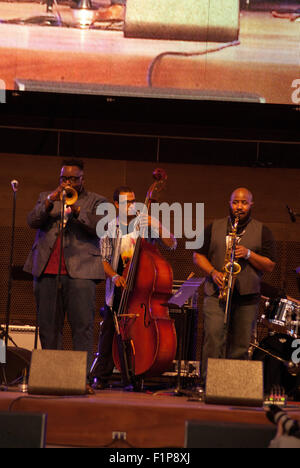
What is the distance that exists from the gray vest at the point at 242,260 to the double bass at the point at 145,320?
353mm

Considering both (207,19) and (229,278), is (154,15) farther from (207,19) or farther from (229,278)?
(229,278)

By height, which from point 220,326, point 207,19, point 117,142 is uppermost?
point 207,19

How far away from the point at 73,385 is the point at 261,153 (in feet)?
15.4

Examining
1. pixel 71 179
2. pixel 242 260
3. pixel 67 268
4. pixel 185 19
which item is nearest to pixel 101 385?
pixel 67 268

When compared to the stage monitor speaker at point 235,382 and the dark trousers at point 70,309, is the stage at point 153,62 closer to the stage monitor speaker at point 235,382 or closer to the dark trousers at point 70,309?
the dark trousers at point 70,309

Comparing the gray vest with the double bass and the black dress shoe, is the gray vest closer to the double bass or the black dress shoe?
the double bass

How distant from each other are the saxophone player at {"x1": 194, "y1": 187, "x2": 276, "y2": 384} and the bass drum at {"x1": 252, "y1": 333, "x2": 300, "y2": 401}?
107cm

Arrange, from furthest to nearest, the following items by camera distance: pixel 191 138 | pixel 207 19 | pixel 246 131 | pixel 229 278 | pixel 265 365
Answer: pixel 246 131 < pixel 191 138 < pixel 207 19 < pixel 265 365 < pixel 229 278

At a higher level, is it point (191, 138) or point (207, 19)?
point (207, 19)

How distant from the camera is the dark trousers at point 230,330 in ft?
18.1

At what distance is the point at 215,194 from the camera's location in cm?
874

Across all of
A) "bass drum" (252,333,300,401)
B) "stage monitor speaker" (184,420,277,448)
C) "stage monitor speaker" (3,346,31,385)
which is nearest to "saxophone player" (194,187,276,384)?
Result: "bass drum" (252,333,300,401)

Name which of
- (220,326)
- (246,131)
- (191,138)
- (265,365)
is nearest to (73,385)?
(220,326)

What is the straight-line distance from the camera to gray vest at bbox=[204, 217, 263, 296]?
18.2 ft
